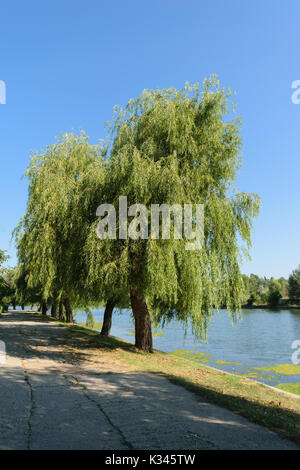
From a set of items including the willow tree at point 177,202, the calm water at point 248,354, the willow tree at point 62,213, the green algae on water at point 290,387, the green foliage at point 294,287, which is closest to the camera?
the willow tree at point 177,202

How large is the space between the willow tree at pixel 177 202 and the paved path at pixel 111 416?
3224mm

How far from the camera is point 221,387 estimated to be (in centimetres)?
806

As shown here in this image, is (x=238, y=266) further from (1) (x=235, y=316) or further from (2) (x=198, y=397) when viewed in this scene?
(2) (x=198, y=397)

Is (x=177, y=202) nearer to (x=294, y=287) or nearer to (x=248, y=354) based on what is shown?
(x=248, y=354)

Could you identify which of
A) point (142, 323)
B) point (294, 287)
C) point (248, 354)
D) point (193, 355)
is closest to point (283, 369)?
point (248, 354)

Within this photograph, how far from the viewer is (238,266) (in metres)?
11.5

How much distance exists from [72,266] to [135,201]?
130 inches

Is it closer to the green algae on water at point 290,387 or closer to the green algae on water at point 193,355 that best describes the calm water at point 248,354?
the green algae on water at point 193,355

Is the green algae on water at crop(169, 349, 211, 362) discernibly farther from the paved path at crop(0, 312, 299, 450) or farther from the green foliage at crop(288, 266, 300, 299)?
the green foliage at crop(288, 266, 300, 299)

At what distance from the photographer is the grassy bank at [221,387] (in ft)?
17.5

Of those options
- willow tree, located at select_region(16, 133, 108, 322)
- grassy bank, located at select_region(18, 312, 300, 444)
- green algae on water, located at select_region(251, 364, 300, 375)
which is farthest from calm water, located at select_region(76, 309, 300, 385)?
willow tree, located at select_region(16, 133, 108, 322)

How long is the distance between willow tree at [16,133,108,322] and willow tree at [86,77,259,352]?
1.06 metres

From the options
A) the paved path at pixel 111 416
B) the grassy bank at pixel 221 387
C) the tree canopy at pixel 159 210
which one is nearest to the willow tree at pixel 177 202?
the tree canopy at pixel 159 210

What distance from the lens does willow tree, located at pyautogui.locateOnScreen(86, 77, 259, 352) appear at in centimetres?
1016
